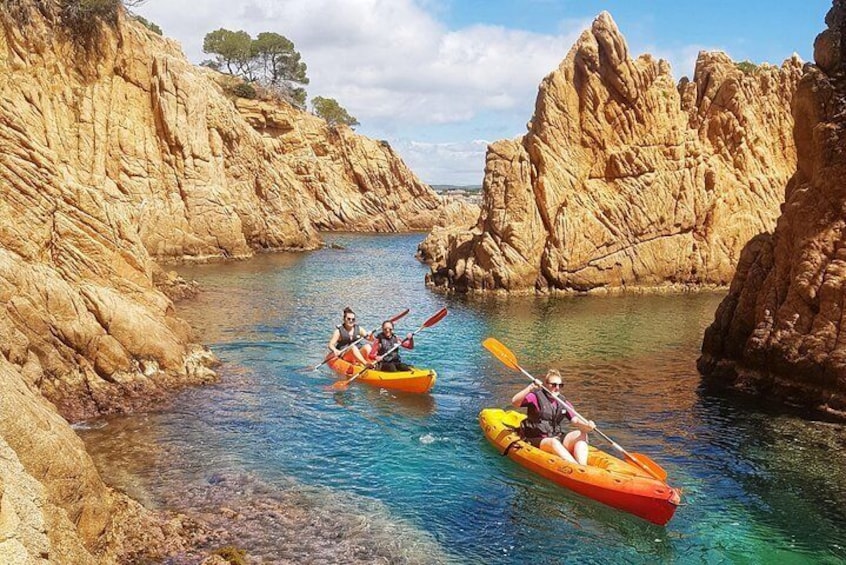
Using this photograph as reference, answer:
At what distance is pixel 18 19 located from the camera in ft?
109

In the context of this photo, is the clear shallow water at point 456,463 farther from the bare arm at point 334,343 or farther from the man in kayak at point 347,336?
the man in kayak at point 347,336

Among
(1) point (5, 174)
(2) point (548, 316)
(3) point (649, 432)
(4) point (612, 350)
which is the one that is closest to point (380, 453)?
(3) point (649, 432)

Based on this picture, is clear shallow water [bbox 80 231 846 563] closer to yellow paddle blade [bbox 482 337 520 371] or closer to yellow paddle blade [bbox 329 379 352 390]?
yellow paddle blade [bbox 329 379 352 390]

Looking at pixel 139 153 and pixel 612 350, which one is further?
pixel 139 153

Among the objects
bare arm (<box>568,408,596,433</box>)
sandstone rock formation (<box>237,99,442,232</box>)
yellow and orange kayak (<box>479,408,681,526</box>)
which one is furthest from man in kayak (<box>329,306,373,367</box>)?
sandstone rock formation (<box>237,99,442,232</box>)

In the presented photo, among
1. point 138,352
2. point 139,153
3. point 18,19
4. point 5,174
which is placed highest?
point 18,19

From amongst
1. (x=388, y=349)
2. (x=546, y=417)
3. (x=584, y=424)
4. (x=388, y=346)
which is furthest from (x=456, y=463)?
(x=388, y=346)

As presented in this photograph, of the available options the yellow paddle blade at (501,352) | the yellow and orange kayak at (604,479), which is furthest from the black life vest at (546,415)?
the yellow paddle blade at (501,352)

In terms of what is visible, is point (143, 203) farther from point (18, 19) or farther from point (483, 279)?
point (483, 279)

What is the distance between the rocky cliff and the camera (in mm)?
7895

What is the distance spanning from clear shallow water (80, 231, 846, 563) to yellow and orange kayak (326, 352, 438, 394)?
1.08ft

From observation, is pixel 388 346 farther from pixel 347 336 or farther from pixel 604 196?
pixel 604 196

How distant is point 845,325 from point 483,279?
20056 millimetres

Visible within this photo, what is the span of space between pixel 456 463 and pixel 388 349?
20.5 ft
